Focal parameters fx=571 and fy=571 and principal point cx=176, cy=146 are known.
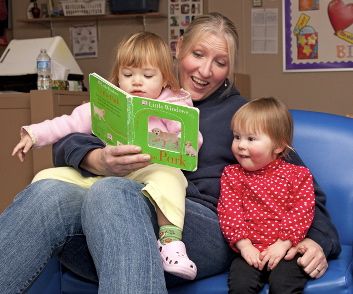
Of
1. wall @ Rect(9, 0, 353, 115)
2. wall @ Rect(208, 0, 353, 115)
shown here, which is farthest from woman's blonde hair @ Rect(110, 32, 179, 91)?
wall @ Rect(208, 0, 353, 115)

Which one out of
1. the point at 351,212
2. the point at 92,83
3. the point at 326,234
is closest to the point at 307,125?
the point at 351,212

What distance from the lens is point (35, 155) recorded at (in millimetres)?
2396

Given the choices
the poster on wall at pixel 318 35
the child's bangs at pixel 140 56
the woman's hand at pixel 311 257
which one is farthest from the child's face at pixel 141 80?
the poster on wall at pixel 318 35

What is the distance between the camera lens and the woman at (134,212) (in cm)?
101

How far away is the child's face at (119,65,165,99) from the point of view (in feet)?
4.37

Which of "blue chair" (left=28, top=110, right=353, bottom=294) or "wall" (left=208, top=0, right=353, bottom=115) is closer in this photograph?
"blue chair" (left=28, top=110, right=353, bottom=294)

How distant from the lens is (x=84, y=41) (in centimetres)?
387

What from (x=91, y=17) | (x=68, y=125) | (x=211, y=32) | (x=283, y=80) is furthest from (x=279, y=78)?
(x=68, y=125)

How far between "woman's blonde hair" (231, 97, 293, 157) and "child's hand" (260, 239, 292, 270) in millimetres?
224

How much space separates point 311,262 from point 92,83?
60 cm

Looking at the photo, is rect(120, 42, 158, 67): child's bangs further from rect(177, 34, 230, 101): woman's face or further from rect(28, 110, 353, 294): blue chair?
rect(28, 110, 353, 294): blue chair

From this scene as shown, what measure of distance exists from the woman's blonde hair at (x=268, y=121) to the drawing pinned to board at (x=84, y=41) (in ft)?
8.89

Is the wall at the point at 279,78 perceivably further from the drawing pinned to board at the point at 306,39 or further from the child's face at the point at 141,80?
the child's face at the point at 141,80

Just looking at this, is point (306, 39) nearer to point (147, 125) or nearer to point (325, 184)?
point (325, 184)
